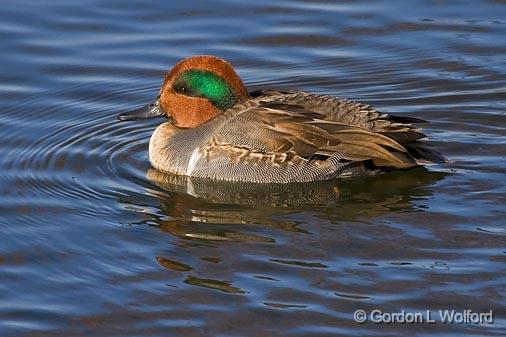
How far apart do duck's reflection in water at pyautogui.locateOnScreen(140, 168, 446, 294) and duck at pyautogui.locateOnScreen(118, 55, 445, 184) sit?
0.11m

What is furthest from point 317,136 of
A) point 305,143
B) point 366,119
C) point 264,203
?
point 264,203

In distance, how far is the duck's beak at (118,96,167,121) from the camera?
456 inches

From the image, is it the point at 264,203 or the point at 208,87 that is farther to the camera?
the point at 208,87

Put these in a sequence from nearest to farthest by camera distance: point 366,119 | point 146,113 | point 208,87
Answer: point 366,119 → point 208,87 → point 146,113

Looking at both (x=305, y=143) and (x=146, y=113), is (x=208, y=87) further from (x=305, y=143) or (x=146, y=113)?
(x=305, y=143)

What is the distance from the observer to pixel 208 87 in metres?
11.2

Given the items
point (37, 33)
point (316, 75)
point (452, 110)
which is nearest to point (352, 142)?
point (452, 110)

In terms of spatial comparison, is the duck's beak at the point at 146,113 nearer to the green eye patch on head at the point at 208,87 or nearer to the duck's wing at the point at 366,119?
the green eye patch on head at the point at 208,87

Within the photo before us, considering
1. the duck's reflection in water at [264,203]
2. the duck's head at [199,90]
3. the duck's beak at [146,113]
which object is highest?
the duck's head at [199,90]

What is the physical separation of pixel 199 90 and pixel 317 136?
115 centimetres

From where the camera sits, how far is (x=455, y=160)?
11.1m

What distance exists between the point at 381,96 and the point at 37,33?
3.85 m

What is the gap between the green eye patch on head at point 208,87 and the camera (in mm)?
11141

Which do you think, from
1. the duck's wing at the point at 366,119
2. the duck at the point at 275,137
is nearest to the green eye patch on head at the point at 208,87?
the duck at the point at 275,137
